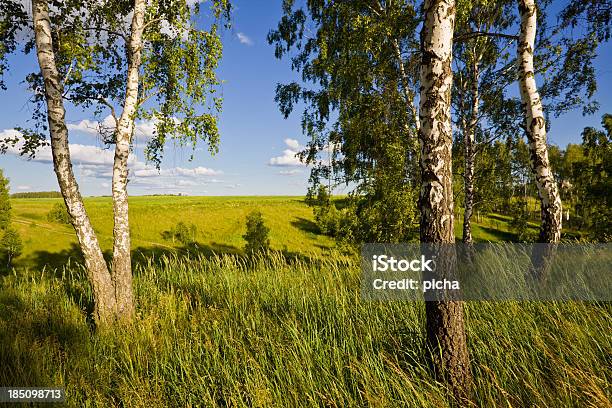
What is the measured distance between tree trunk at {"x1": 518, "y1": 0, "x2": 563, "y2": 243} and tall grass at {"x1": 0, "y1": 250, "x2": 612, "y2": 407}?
1.70m

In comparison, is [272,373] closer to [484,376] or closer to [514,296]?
[484,376]

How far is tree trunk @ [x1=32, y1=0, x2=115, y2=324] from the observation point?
4328 millimetres

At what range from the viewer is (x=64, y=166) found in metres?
4.41

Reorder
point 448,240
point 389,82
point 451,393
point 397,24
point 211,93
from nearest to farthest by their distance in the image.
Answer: point 451,393 < point 448,240 < point 211,93 < point 397,24 < point 389,82

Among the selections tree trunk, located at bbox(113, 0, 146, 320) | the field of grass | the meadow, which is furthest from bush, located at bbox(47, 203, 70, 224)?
tree trunk, located at bbox(113, 0, 146, 320)

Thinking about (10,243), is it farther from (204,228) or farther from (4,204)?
(204,228)

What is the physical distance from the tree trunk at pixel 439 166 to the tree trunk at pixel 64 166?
15.2 feet

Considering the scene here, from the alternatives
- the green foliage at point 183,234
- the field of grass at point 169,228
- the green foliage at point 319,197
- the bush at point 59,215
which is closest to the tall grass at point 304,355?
the green foliage at point 319,197

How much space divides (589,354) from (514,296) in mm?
1547

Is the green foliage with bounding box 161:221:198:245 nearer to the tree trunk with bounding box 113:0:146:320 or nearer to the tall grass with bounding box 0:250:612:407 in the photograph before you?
the tree trunk with bounding box 113:0:146:320

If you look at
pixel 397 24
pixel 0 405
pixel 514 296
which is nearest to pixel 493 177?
pixel 397 24

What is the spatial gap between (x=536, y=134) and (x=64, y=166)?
7644 millimetres

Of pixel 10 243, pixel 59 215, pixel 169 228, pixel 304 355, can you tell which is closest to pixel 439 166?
pixel 304 355

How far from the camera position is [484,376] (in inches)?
99.4
